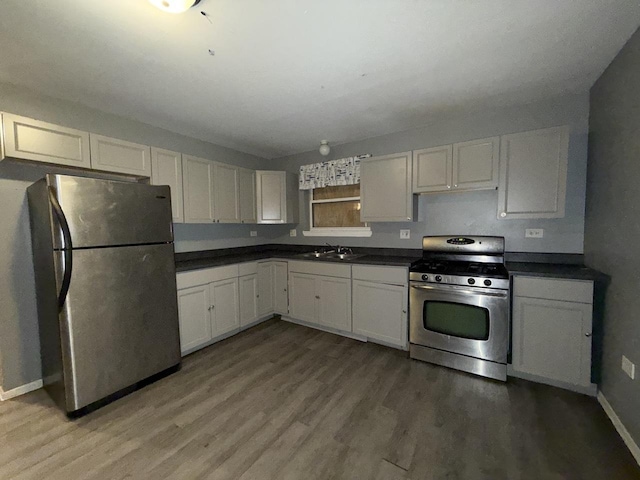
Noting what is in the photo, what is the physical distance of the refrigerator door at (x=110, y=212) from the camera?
1.77 metres

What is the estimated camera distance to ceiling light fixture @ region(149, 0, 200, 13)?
1.20m

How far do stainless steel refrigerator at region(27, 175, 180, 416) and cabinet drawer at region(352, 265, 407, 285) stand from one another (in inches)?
74.0

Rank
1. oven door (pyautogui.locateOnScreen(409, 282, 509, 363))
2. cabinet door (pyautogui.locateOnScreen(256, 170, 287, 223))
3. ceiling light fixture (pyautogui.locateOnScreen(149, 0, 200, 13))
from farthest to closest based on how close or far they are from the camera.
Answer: cabinet door (pyautogui.locateOnScreen(256, 170, 287, 223))
oven door (pyautogui.locateOnScreen(409, 282, 509, 363))
ceiling light fixture (pyautogui.locateOnScreen(149, 0, 200, 13))

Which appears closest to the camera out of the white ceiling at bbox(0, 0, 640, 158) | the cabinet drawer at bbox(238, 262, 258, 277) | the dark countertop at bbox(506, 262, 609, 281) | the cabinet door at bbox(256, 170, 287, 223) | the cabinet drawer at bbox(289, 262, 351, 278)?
the white ceiling at bbox(0, 0, 640, 158)

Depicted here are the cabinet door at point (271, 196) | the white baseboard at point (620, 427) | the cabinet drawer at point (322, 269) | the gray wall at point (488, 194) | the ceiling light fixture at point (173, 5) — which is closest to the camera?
the ceiling light fixture at point (173, 5)

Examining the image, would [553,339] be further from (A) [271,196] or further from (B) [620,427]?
(A) [271,196]

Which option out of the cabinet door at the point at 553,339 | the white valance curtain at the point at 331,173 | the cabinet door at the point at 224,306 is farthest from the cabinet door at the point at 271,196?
the cabinet door at the point at 553,339

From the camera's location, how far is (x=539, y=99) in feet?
7.91

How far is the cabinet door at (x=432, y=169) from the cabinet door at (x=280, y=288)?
75.7 inches

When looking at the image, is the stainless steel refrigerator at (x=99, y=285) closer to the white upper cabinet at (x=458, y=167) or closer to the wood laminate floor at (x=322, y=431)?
the wood laminate floor at (x=322, y=431)

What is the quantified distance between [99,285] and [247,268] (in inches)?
60.5

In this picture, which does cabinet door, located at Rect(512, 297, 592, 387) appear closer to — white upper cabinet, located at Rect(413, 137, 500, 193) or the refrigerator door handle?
white upper cabinet, located at Rect(413, 137, 500, 193)

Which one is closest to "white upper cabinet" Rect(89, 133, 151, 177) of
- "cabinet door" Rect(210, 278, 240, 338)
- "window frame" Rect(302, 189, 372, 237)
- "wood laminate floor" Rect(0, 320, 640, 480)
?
"cabinet door" Rect(210, 278, 240, 338)

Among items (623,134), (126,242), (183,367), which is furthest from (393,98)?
(183,367)
